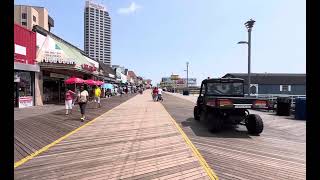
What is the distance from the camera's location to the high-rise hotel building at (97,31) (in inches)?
6629

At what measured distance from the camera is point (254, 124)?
1265 cm

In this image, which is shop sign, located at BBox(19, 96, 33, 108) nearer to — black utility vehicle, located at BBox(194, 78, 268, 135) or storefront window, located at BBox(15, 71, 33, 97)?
storefront window, located at BBox(15, 71, 33, 97)

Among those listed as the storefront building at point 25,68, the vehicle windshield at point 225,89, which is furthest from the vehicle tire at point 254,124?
the storefront building at point 25,68

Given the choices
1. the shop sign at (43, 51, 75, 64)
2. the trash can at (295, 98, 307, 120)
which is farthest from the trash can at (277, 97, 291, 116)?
the shop sign at (43, 51, 75, 64)

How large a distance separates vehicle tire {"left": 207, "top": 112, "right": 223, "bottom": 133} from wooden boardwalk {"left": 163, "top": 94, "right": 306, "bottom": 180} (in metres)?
0.27

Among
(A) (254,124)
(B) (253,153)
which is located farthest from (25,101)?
(B) (253,153)

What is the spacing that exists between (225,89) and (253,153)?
729 cm

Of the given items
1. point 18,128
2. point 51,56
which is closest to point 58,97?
point 51,56

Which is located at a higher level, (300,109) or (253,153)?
Answer: (300,109)

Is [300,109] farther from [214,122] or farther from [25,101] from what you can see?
[25,101]

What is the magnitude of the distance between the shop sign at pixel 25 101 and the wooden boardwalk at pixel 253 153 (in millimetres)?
16190

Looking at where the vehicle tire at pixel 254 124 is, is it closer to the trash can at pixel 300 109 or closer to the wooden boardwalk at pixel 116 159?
the wooden boardwalk at pixel 116 159

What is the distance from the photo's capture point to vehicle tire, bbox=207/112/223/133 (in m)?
12.7
